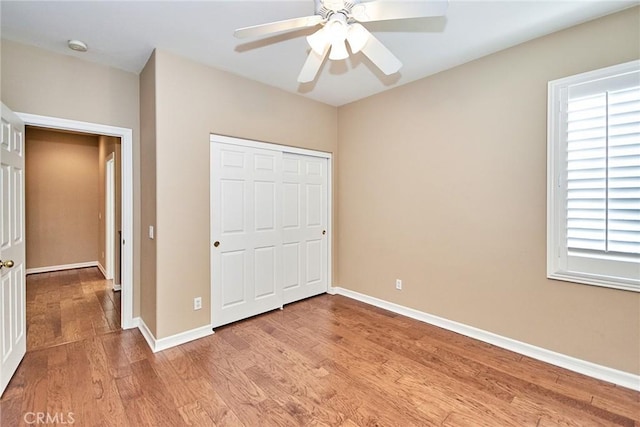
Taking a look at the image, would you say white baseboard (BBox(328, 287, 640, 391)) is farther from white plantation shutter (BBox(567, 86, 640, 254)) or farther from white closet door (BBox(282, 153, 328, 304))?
white closet door (BBox(282, 153, 328, 304))

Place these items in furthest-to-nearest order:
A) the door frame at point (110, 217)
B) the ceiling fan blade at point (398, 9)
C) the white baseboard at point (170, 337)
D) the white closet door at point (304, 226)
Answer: the door frame at point (110, 217), the white closet door at point (304, 226), the white baseboard at point (170, 337), the ceiling fan blade at point (398, 9)

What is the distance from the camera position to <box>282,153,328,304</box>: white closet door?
12.2 ft

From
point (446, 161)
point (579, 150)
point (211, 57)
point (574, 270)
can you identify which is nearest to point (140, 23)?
point (211, 57)

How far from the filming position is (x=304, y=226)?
3.89 m

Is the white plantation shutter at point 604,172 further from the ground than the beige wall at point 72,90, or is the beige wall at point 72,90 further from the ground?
the beige wall at point 72,90

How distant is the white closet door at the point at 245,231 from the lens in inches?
119

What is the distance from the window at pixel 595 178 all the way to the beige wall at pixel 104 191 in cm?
475

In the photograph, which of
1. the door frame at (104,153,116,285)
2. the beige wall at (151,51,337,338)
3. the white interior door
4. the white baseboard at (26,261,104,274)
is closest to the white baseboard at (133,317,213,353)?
the beige wall at (151,51,337,338)

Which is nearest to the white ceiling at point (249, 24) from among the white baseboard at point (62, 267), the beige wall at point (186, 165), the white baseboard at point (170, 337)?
the beige wall at point (186, 165)

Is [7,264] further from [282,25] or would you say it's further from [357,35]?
[357,35]

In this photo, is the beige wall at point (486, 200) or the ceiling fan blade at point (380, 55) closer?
the ceiling fan blade at point (380, 55)

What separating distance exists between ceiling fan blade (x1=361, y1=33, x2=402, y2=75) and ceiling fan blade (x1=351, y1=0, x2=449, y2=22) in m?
0.18

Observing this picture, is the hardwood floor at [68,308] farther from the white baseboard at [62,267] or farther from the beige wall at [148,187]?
the beige wall at [148,187]

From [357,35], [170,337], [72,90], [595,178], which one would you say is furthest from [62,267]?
[595,178]
